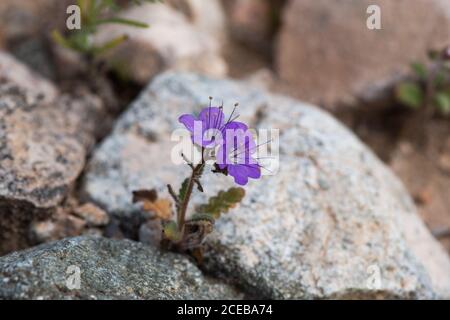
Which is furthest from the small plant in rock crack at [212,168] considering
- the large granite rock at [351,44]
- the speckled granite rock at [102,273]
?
the large granite rock at [351,44]

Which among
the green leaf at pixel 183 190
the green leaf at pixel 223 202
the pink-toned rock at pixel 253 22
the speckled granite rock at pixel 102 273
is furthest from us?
the pink-toned rock at pixel 253 22

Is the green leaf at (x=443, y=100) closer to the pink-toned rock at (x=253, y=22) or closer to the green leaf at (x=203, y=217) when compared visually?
the pink-toned rock at (x=253, y=22)

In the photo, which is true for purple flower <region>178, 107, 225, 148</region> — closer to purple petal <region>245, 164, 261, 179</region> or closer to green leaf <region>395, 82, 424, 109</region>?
purple petal <region>245, 164, 261, 179</region>

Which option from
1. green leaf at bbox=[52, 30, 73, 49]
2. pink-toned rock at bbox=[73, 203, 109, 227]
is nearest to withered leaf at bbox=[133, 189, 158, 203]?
pink-toned rock at bbox=[73, 203, 109, 227]

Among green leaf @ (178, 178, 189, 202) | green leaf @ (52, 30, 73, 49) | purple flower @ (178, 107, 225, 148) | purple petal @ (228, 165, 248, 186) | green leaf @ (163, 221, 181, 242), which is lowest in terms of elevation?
green leaf @ (163, 221, 181, 242)

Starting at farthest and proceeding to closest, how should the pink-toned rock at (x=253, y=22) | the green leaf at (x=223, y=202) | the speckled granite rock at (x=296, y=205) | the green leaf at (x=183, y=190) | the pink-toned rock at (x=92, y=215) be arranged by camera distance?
the pink-toned rock at (x=253, y=22) < the pink-toned rock at (x=92, y=215) < the speckled granite rock at (x=296, y=205) < the green leaf at (x=223, y=202) < the green leaf at (x=183, y=190)
